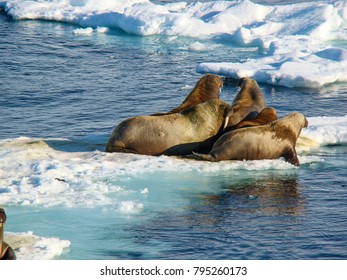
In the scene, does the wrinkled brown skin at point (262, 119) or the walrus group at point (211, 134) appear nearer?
the walrus group at point (211, 134)

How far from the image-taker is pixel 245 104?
45.3ft

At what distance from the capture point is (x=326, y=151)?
13.4 meters

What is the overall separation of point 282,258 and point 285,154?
4.02m

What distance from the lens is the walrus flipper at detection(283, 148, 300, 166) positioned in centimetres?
1235

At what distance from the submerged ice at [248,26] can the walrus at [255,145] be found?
21.5ft

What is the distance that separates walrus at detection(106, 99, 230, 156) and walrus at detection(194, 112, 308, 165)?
400 mm

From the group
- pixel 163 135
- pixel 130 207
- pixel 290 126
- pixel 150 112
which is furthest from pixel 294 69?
pixel 130 207

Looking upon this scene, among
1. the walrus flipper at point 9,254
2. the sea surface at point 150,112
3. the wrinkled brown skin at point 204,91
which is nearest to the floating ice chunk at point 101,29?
the sea surface at point 150,112

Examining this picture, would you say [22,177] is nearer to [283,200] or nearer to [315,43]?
[283,200]

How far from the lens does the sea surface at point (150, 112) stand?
366 inches

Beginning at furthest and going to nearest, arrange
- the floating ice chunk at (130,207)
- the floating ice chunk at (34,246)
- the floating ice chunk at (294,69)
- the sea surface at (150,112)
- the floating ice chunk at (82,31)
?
the floating ice chunk at (82,31) < the floating ice chunk at (294,69) < the floating ice chunk at (130,207) < the sea surface at (150,112) < the floating ice chunk at (34,246)

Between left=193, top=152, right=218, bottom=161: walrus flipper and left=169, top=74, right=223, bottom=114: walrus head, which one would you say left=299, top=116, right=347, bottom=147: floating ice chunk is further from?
left=193, top=152, right=218, bottom=161: walrus flipper

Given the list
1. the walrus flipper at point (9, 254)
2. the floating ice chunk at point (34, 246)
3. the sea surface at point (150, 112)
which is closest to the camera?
the walrus flipper at point (9, 254)

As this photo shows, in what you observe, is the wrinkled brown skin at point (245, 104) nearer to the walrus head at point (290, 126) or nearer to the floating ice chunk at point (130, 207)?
the walrus head at point (290, 126)
